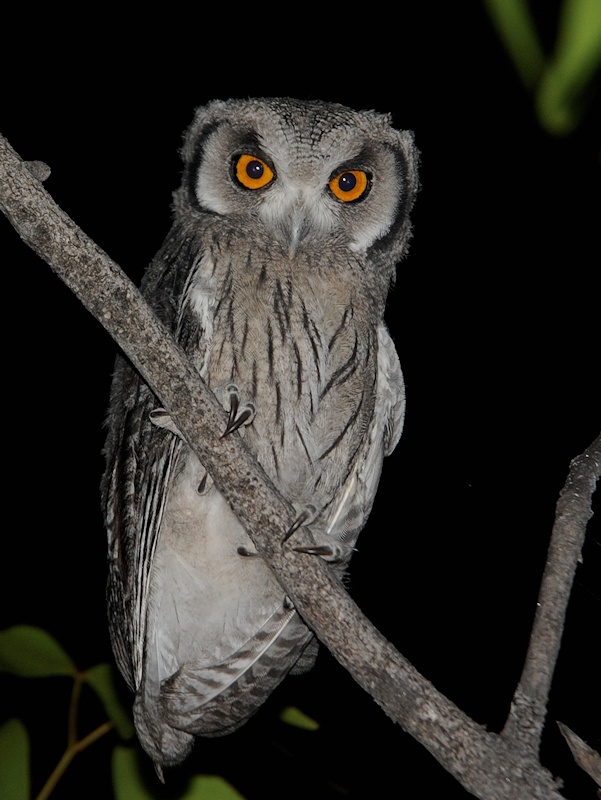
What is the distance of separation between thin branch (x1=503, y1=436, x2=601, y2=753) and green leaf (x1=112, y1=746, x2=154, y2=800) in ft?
3.50

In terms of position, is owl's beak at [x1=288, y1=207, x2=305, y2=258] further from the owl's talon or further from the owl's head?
the owl's talon

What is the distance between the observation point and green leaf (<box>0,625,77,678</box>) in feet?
5.66

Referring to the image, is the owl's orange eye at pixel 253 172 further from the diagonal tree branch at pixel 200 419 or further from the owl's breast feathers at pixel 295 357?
the diagonal tree branch at pixel 200 419

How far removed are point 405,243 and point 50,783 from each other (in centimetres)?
146

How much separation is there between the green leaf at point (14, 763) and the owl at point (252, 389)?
A: 0.79 ft

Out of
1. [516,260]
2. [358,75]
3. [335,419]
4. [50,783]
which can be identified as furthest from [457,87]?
[50,783]

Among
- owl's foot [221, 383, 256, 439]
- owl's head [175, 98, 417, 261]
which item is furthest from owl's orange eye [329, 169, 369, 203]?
owl's foot [221, 383, 256, 439]

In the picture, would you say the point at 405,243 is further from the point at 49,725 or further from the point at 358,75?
the point at 49,725

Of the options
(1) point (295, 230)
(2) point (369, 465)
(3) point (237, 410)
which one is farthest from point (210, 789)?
(1) point (295, 230)

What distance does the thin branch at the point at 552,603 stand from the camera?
1053 millimetres

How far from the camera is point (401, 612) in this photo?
3.26 meters

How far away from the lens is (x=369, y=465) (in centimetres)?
184

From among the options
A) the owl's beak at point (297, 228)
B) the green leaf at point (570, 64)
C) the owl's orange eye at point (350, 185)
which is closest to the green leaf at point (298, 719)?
the owl's beak at point (297, 228)

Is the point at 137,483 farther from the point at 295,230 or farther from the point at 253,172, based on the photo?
the point at 253,172
